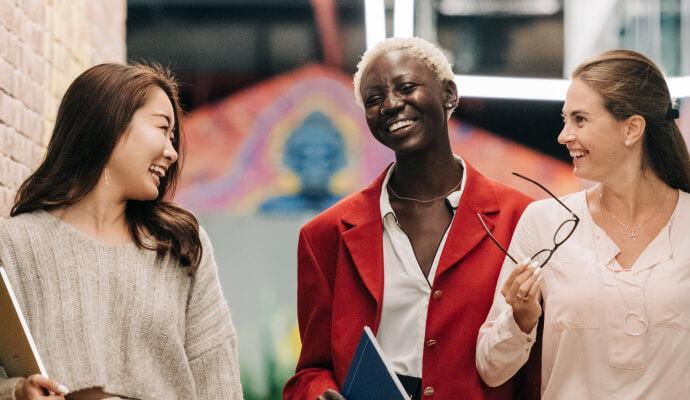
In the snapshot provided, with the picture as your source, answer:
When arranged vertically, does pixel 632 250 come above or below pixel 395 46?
below

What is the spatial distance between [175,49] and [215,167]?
0.63 meters

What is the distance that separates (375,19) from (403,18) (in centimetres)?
16

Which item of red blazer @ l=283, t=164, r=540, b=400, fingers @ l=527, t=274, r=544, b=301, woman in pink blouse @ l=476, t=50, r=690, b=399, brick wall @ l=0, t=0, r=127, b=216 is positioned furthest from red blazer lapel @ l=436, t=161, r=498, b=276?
brick wall @ l=0, t=0, r=127, b=216

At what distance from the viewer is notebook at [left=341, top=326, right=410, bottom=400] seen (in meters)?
2.34

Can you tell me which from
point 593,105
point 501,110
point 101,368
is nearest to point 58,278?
point 101,368

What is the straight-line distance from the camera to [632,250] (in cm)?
267

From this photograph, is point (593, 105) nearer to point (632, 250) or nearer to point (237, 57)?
point (632, 250)

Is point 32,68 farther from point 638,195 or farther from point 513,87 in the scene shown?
point 513,87

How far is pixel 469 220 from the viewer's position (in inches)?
114

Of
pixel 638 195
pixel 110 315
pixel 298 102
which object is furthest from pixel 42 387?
pixel 298 102

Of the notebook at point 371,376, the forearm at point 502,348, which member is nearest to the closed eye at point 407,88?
the forearm at point 502,348

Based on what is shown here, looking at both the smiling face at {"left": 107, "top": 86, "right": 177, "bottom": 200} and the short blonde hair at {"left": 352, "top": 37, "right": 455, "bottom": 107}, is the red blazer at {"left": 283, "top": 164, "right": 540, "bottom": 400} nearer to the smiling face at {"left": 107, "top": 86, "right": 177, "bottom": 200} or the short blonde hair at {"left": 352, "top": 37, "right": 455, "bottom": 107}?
the short blonde hair at {"left": 352, "top": 37, "right": 455, "bottom": 107}

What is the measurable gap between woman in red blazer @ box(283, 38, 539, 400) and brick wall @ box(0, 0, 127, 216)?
948 millimetres

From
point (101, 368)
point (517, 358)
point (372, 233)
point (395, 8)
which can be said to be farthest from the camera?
point (395, 8)
